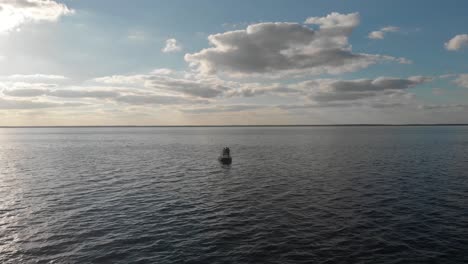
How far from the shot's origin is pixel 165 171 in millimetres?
59281

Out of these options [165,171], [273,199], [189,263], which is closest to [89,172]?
[165,171]

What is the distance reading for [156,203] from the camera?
3497 centimetres

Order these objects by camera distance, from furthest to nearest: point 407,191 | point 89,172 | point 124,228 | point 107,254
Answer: point 89,172 < point 407,191 < point 124,228 < point 107,254

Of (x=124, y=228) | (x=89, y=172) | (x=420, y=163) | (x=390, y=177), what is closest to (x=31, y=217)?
(x=124, y=228)

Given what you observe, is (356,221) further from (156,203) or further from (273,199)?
(156,203)

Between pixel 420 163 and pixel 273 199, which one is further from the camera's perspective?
pixel 420 163

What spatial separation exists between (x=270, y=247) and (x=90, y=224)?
15960 mm

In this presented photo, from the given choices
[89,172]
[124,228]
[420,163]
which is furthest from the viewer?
[420,163]

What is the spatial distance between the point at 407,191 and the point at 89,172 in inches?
2029

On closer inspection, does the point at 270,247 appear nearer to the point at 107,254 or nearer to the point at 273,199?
the point at 107,254

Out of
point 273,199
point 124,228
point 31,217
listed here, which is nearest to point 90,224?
point 124,228

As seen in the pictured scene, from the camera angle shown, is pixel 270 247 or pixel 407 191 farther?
pixel 407 191

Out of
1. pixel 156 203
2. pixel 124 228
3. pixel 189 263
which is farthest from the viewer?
pixel 156 203

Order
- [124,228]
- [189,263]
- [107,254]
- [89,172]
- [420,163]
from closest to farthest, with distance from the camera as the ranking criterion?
1. [189,263]
2. [107,254]
3. [124,228]
4. [89,172]
5. [420,163]
